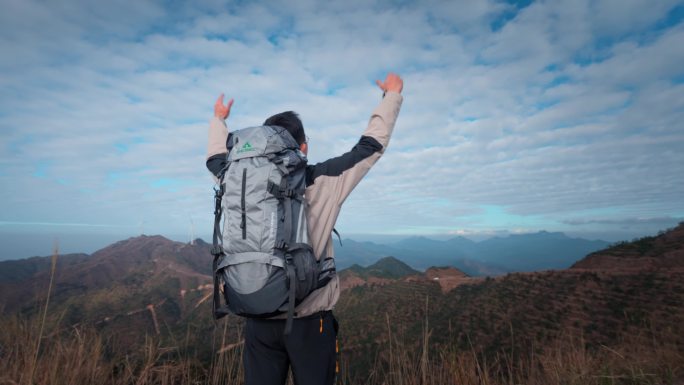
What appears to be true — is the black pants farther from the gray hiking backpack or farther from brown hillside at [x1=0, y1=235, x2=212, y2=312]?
brown hillside at [x1=0, y1=235, x2=212, y2=312]

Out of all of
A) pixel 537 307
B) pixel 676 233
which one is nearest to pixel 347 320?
pixel 537 307

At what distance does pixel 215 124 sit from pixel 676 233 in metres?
54.3

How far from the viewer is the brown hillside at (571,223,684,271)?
30.8 m

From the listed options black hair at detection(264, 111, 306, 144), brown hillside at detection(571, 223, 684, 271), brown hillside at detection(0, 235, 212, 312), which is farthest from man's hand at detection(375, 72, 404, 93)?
brown hillside at detection(0, 235, 212, 312)

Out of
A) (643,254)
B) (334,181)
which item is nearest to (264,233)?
(334,181)

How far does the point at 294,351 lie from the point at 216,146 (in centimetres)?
172

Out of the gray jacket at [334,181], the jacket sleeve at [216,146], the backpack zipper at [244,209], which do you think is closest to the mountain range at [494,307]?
the jacket sleeve at [216,146]

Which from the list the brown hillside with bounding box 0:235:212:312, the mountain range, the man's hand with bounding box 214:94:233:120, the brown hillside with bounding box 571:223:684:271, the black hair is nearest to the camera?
the black hair

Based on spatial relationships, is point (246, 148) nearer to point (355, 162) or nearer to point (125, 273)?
point (355, 162)

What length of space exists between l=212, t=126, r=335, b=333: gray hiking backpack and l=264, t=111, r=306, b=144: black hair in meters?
0.25

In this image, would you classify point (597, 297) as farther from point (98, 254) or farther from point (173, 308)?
point (98, 254)

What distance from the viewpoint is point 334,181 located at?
7.12 ft

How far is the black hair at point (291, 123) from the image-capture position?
243 cm

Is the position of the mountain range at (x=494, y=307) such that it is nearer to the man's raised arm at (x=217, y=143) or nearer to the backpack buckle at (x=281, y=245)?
the man's raised arm at (x=217, y=143)
